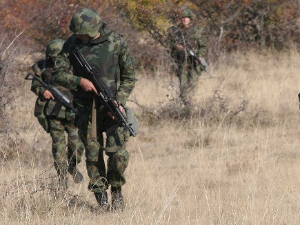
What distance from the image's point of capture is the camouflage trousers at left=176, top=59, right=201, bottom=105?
11.4 meters


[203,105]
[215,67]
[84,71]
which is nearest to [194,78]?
[203,105]

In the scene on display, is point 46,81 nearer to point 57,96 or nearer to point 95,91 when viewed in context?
point 57,96

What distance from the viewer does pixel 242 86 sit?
1372 cm

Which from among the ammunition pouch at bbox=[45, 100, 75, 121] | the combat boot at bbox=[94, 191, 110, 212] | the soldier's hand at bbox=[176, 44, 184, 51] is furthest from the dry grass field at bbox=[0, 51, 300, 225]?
the soldier's hand at bbox=[176, 44, 184, 51]

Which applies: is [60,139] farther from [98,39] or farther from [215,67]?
[215,67]

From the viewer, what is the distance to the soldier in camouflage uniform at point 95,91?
639 centimetres

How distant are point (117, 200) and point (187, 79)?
5.37 metres

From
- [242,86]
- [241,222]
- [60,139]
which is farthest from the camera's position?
[242,86]

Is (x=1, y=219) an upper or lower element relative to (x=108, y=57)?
lower

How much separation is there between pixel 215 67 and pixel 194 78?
3.89 m

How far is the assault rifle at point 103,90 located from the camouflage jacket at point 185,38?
484 cm

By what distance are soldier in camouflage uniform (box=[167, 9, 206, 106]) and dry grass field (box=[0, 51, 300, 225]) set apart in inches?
10.6

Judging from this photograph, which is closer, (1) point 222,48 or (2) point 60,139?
(2) point 60,139

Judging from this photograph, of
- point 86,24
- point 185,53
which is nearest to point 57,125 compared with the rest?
point 86,24
